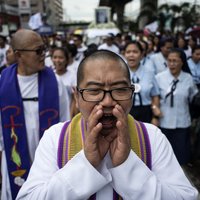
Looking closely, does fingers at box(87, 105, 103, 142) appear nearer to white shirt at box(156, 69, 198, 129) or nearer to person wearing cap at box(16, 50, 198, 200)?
person wearing cap at box(16, 50, 198, 200)

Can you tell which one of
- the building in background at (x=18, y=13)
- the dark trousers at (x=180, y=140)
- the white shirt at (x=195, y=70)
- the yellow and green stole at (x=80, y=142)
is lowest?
the dark trousers at (x=180, y=140)

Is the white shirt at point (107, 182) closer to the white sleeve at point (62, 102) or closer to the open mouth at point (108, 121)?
the open mouth at point (108, 121)

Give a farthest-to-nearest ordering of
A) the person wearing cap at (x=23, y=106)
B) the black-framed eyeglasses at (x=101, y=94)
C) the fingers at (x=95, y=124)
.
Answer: the person wearing cap at (x=23, y=106) < the black-framed eyeglasses at (x=101, y=94) < the fingers at (x=95, y=124)

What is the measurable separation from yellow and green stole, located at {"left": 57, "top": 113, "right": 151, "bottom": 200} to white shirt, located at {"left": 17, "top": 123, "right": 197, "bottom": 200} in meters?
0.08

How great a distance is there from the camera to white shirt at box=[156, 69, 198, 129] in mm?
4098

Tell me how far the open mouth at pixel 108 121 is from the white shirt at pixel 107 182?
156mm

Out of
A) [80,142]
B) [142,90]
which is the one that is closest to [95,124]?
[80,142]

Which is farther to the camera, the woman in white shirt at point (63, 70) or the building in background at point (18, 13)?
the building in background at point (18, 13)

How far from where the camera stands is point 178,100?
4109mm

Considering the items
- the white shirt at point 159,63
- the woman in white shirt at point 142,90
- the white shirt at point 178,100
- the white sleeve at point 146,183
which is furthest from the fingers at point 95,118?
Result: the white shirt at point 159,63

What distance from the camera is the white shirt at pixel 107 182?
4.51 feet

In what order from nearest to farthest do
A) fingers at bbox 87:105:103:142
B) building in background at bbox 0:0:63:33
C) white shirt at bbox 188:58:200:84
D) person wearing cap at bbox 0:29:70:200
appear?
fingers at bbox 87:105:103:142
person wearing cap at bbox 0:29:70:200
white shirt at bbox 188:58:200:84
building in background at bbox 0:0:63:33

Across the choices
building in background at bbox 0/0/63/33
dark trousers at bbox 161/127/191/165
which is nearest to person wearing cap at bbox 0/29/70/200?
dark trousers at bbox 161/127/191/165

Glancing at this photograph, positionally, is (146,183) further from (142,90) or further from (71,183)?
(142,90)
